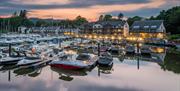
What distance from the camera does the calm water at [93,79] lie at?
22031 mm

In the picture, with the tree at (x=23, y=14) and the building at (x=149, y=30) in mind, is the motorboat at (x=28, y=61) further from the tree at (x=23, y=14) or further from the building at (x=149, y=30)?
the tree at (x=23, y=14)

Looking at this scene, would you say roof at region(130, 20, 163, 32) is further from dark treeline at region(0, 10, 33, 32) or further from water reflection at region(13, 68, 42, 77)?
water reflection at region(13, 68, 42, 77)

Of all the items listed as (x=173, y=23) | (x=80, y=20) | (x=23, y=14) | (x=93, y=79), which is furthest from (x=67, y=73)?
(x=23, y=14)

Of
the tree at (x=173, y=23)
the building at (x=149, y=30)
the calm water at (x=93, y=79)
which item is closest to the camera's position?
the calm water at (x=93, y=79)

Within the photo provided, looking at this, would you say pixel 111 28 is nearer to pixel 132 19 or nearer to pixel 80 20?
pixel 132 19

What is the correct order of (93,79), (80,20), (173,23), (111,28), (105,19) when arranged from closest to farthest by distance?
(93,79) → (173,23) → (111,28) → (105,19) → (80,20)

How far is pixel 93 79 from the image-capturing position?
2519cm

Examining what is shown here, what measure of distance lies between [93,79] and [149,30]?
71677 millimetres

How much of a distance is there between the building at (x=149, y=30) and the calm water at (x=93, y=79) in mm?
60532

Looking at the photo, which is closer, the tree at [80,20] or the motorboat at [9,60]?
the motorboat at [9,60]

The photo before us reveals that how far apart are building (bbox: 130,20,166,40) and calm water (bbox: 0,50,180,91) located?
6053 centimetres

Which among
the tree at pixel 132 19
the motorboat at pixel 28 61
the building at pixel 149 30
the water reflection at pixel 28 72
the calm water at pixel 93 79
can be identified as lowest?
the calm water at pixel 93 79

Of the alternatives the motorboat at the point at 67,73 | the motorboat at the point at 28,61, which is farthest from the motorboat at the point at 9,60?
the motorboat at the point at 67,73

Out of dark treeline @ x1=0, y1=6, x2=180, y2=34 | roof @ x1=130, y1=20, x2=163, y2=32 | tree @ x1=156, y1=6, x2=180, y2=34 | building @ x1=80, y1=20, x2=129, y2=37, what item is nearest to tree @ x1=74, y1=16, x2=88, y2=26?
dark treeline @ x1=0, y1=6, x2=180, y2=34
